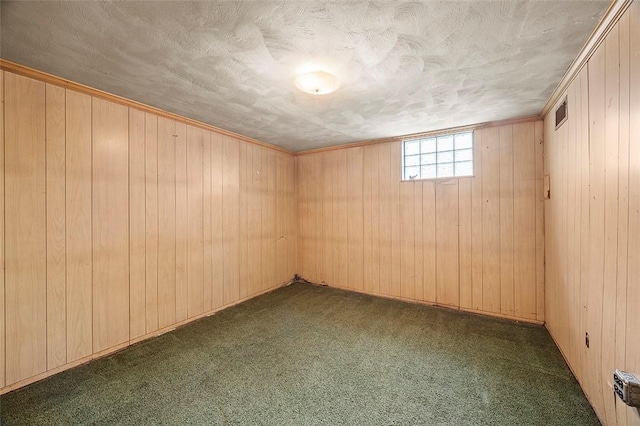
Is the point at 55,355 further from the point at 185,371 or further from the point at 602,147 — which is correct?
the point at 602,147

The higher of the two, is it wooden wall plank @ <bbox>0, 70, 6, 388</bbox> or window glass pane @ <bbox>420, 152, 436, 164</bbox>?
window glass pane @ <bbox>420, 152, 436, 164</bbox>

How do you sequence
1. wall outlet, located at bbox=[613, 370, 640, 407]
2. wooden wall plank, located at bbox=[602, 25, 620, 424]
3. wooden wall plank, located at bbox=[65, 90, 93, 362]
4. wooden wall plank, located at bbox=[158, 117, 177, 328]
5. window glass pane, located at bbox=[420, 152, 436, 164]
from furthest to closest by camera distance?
window glass pane, located at bbox=[420, 152, 436, 164], wooden wall plank, located at bbox=[158, 117, 177, 328], wooden wall plank, located at bbox=[65, 90, 93, 362], wooden wall plank, located at bbox=[602, 25, 620, 424], wall outlet, located at bbox=[613, 370, 640, 407]

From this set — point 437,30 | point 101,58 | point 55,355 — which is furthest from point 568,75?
point 55,355

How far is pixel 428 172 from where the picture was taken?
3475 millimetres

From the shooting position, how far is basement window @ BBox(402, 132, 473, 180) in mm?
3242

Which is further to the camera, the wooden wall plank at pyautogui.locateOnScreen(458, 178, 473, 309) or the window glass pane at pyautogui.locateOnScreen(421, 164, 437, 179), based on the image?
the window glass pane at pyautogui.locateOnScreen(421, 164, 437, 179)

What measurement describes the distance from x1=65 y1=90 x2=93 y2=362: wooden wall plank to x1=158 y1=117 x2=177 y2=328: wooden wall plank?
0.58 metres

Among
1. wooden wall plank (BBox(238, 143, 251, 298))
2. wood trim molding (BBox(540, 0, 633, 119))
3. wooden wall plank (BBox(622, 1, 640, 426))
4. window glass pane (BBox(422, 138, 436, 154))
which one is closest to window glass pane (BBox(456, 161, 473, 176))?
window glass pane (BBox(422, 138, 436, 154))

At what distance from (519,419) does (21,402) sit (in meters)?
3.17

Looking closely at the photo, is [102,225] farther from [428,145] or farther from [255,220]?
[428,145]

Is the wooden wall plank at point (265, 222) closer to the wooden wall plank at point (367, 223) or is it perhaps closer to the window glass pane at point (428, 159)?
the wooden wall plank at point (367, 223)

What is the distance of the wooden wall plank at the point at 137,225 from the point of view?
2490mm

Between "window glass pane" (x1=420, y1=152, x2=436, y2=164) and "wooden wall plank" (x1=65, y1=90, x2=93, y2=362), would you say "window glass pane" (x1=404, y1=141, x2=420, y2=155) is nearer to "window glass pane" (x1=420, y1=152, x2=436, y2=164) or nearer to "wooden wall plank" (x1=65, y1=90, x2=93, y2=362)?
"window glass pane" (x1=420, y1=152, x2=436, y2=164)

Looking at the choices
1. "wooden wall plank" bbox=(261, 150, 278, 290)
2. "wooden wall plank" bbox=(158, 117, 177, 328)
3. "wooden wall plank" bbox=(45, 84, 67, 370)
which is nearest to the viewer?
"wooden wall plank" bbox=(45, 84, 67, 370)
